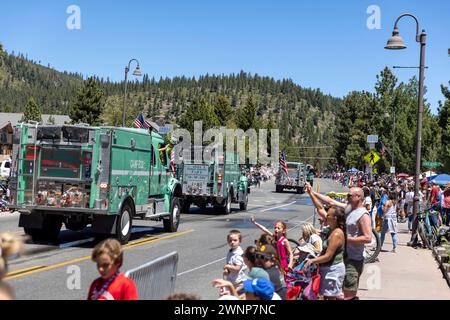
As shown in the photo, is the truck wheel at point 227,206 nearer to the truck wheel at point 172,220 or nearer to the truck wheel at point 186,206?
the truck wheel at point 186,206

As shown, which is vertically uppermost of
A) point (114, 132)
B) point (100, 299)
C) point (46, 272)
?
point (114, 132)

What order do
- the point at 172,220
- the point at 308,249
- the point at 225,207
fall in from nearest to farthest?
the point at 308,249, the point at 172,220, the point at 225,207

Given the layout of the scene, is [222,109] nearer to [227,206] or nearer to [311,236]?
[227,206]

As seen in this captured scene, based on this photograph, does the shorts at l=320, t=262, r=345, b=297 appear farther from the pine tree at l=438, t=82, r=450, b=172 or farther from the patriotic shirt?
the pine tree at l=438, t=82, r=450, b=172

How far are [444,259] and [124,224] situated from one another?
7.72 metres

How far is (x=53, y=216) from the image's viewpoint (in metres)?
15.5

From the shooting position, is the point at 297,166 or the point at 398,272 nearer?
the point at 398,272

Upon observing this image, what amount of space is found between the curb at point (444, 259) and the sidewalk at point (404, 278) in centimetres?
10

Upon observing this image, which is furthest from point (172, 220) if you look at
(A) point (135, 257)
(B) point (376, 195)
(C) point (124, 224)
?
(B) point (376, 195)

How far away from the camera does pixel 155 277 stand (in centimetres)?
617

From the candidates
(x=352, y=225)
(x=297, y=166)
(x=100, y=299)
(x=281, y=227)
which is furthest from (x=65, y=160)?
(x=297, y=166)

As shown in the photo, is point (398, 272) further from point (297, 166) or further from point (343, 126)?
point (343, 126)

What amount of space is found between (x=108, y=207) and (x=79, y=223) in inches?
105

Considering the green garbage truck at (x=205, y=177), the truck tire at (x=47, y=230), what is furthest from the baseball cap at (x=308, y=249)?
the green garbage truck at (x=205, y=177)
